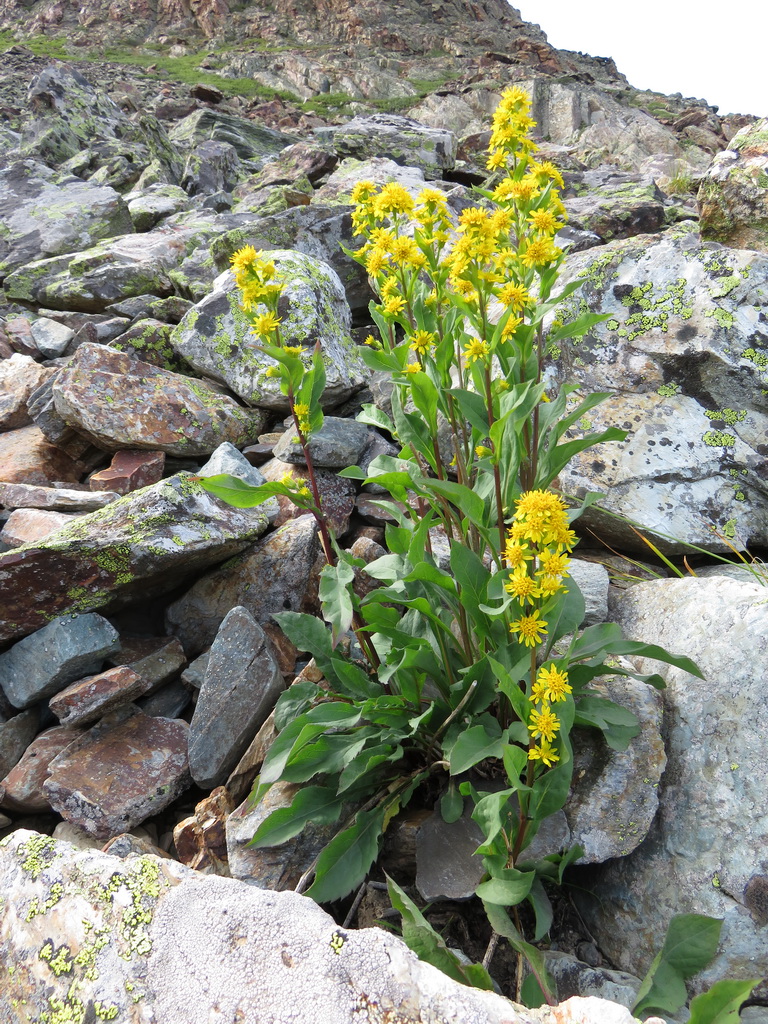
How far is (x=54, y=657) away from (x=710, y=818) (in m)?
3.05

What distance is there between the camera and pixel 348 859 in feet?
7.94

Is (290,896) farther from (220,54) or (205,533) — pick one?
(220,54)

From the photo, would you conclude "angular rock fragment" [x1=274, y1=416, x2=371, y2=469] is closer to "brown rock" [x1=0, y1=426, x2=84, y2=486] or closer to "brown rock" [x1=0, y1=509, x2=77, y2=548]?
"brown rock" [x1=0, y1=509, x2=77, y2=548]

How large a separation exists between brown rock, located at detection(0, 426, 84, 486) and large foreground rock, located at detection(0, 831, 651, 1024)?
3.56 metres

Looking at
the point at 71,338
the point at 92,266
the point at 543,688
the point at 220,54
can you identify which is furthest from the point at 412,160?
the point at 220,54

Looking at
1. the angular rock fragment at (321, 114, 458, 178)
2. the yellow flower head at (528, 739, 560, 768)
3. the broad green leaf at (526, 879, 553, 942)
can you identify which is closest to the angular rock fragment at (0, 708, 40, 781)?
the broad green leaf at (526, 879, 553, 942)

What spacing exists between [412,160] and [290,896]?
1370 centimetres

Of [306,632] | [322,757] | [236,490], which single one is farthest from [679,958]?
[236,490]

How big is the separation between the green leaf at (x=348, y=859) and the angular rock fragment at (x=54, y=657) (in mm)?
1694

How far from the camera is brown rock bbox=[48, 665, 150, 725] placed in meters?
3.16

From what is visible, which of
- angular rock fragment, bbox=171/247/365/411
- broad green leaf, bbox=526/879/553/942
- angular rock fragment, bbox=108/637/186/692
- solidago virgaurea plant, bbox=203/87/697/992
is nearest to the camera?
broad green leaf, bbox=526/879/553/942

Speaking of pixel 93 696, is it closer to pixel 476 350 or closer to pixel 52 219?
pixel 476 350

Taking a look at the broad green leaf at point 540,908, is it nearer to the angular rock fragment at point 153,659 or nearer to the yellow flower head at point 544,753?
the yellow flower head at point 544,753

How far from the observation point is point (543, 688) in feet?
6.41
